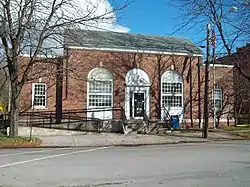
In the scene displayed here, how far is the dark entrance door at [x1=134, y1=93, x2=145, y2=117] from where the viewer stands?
30562mm

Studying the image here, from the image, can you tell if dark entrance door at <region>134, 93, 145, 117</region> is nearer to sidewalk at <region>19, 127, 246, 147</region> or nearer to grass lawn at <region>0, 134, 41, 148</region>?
sidewalk at <region>19, 127, 246, 147</region>

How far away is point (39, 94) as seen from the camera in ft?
97.1

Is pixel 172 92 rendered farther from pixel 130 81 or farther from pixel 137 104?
pixel 130 81

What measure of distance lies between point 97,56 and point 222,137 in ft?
37.8

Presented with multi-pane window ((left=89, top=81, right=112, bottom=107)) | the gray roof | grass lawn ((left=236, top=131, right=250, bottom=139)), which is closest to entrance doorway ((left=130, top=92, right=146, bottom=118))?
multi-pane window ((left=89, top=81, right=112, bottom=107))

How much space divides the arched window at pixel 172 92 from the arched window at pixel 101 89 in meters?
4.61

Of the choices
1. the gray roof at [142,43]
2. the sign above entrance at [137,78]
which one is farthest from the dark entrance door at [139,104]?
the gray roof at [142,43]

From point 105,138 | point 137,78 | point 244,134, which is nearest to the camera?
point 105,138

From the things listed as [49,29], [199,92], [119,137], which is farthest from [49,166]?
[199,92]

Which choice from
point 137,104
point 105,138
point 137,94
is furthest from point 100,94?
point 105,138

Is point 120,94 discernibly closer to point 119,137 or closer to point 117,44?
point 117,44

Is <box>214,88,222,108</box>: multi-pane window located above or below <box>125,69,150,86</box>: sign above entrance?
below

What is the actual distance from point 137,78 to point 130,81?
650 millimetres

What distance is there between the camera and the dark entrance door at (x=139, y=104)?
30.6 m
